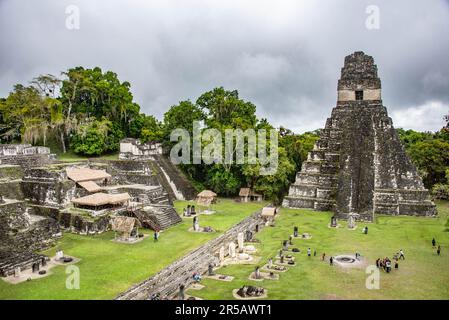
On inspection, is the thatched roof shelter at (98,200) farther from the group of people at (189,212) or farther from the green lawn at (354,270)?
the green lawn at (354,270)

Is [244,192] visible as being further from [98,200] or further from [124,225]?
[124,225]

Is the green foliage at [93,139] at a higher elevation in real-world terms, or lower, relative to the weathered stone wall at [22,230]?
higher

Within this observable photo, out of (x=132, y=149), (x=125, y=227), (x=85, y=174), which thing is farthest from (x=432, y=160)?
(x=85, y=174)

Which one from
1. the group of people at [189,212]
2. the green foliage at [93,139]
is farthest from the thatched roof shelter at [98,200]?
the green foliage at [93,139]

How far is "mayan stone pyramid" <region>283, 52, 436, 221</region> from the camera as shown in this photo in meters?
27.4

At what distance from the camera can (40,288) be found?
1438 centimetres

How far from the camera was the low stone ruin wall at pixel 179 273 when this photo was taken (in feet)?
46.9

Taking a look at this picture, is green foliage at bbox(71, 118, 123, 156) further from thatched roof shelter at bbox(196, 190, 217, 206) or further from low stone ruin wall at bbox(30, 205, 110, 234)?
low stone ruin wall at bbox(30, 205, 110, 234)

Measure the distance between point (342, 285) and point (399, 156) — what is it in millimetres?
17951

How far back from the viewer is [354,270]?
16.4 meters

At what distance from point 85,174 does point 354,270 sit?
19.0 metres

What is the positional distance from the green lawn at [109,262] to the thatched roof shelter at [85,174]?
516 centimetres

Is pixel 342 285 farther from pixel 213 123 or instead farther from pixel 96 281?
pixel 213 123
